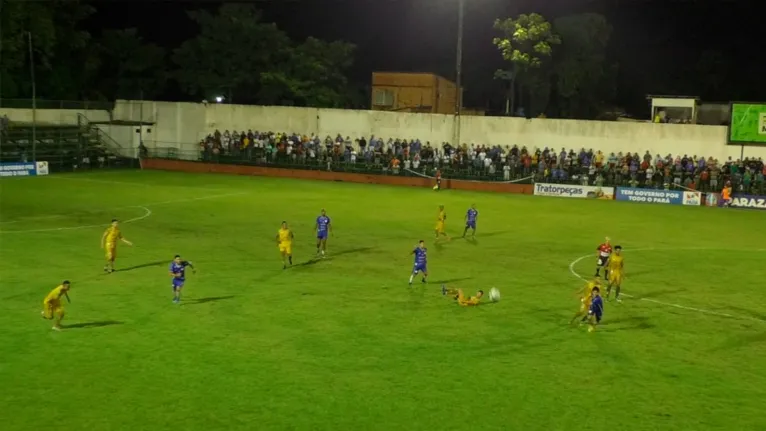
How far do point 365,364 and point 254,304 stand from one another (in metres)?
5.21

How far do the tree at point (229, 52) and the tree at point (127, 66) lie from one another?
271 cm

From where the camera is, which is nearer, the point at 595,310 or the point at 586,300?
the point at 595,310

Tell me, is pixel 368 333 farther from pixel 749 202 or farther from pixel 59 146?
pixel 59 146

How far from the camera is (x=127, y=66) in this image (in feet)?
217

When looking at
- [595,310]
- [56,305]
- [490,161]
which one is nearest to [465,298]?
[595,310]

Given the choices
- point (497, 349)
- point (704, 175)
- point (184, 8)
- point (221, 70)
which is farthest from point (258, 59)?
point (497, 349)

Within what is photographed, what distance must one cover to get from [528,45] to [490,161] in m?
16.1

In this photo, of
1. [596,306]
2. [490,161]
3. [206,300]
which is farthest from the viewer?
[490,161]

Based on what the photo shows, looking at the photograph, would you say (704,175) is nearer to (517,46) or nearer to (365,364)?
(517,46)

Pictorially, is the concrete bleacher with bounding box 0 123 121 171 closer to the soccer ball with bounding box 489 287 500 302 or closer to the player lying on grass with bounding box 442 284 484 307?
the player lying on grass with bounding box 442 284 484 307

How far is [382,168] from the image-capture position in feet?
171

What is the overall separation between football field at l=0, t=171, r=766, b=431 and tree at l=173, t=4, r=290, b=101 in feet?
112

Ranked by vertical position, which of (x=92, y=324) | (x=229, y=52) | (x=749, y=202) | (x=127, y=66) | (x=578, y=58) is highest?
(x=578, y=58)

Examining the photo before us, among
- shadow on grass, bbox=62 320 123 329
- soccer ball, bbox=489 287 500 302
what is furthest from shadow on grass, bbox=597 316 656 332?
shadow on grass, bbox=62 320 123 329
